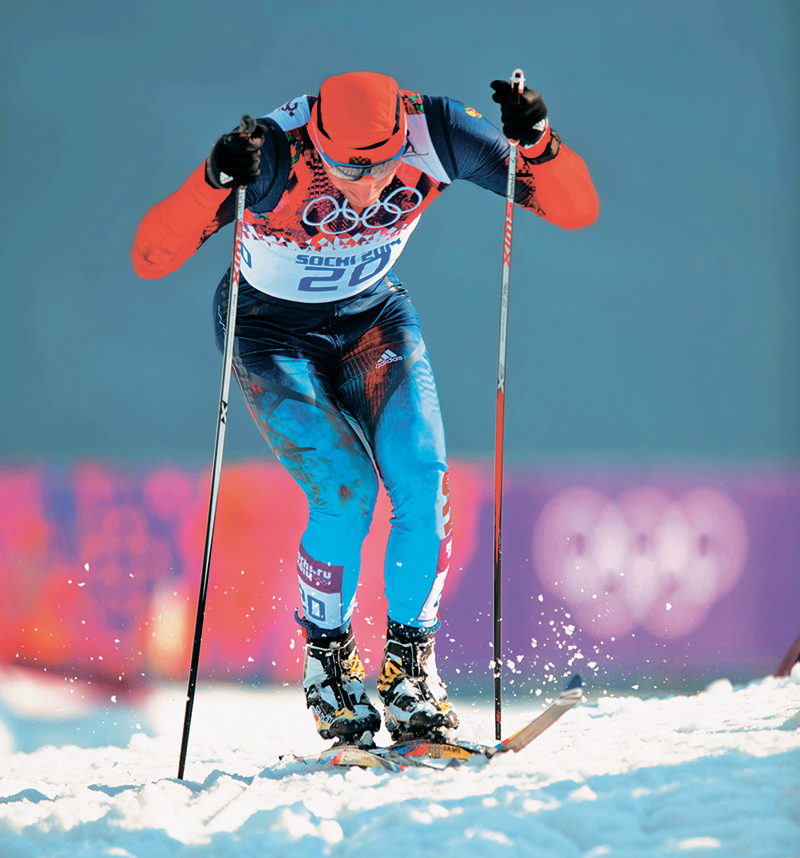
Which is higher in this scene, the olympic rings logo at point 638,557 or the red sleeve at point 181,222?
the red sleeve at point 181,222

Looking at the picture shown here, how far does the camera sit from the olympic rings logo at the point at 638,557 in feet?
12.2

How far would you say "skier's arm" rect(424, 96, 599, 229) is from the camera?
2.09 meters

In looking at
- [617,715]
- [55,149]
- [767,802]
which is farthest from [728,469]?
[55,149]

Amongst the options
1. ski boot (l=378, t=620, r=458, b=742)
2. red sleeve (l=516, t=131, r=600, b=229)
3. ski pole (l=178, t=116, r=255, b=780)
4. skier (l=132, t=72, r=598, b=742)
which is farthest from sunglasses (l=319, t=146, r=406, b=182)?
ski boot (l=378, t=620, r=458, b=742)

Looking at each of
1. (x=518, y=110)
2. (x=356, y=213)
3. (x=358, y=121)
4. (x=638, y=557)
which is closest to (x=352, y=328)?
(x=356, y=213)

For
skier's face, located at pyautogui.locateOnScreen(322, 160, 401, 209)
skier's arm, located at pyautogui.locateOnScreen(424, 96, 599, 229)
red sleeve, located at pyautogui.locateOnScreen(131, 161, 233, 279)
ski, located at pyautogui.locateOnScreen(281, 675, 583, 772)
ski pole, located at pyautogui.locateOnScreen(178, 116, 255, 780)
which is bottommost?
ski, located at pyautogui.locateOnScreen(281, 675, 583, 772)

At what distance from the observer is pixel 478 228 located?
170 inches

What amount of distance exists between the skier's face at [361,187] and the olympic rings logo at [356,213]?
34 millimetres

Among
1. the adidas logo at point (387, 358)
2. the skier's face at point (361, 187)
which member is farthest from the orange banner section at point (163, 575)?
the skier's face at point (361, 187)

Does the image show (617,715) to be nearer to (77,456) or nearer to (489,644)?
(489,644)

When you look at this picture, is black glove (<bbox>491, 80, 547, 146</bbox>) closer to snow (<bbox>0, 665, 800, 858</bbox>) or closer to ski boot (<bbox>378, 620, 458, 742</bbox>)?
ski boot (<bbox>378, 620, 458, 742</bbox>)

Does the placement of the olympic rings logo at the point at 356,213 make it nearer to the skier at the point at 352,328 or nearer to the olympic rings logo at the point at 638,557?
the skier at the point at 352,328

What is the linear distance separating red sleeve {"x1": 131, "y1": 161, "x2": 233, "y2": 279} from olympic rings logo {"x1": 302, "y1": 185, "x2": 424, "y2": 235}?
0.20m

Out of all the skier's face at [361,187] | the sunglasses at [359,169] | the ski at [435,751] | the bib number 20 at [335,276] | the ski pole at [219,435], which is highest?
the sunglasses at [359,169]
